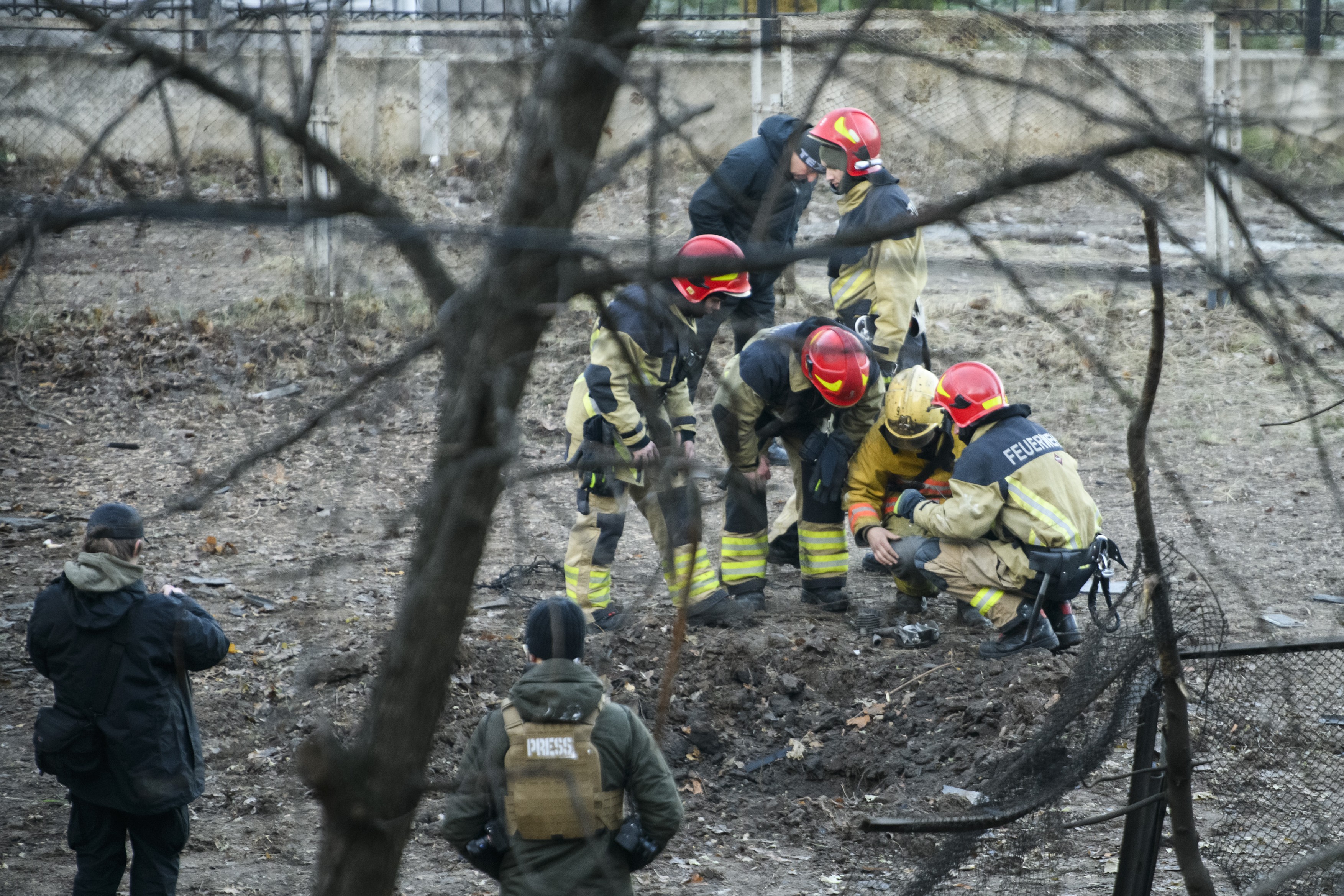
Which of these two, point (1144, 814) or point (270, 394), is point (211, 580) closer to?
point (270, 394)

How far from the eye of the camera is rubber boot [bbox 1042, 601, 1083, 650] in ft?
19.6

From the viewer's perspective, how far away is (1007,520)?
5645 millimetres

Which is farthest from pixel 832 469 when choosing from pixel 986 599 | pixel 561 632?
pixel 561 632

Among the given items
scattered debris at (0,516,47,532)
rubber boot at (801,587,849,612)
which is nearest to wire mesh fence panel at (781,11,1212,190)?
rubber boot at (801,587,849,612)

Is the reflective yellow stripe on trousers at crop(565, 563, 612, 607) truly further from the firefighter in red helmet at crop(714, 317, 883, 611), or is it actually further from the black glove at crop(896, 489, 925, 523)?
the black glove at crop(896, 489, 925, 523)

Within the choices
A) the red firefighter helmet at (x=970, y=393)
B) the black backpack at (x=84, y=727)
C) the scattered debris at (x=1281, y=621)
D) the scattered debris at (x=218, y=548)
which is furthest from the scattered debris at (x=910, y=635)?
the scattered debris at (x=218, y=548)

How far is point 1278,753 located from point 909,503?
8.40ft

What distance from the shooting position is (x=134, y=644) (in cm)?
403

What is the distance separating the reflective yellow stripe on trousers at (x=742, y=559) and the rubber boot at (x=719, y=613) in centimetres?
16

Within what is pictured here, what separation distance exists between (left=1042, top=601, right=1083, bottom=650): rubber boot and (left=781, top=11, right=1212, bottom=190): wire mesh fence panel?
3.21 metres

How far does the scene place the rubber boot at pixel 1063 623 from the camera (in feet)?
19.6

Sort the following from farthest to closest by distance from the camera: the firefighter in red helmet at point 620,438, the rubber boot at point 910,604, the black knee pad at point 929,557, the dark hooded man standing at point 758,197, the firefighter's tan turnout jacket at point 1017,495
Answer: the dark hooded man standing at point 758,197
the rubber boot at point 910,604
the black knee pad at point 929,557
the firefighter's tan turnout jacket at point 1017,495
the firefighter in red helmet at point 620,438

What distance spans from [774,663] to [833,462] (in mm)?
1098

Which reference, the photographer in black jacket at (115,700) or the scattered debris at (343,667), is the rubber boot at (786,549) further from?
the photographer in black jacket at (115,700)
